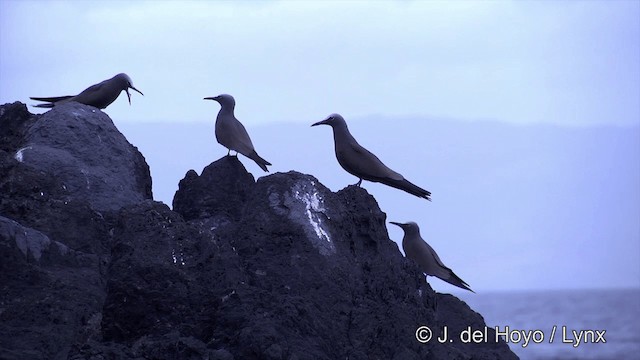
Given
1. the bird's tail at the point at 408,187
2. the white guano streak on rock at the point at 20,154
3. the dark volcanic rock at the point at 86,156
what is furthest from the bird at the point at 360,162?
the white guano streak on rock at the point at 20,154

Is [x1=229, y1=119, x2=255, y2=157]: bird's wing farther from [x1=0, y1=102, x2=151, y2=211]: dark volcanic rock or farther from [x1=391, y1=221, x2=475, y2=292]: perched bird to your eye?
[x1=391, y1=221, x2=475, y2=292]: perched bird

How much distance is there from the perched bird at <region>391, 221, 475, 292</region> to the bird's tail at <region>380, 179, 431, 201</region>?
1.34 m

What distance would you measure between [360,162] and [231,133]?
5.54 feet

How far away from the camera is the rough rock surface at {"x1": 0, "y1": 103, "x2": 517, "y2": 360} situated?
29.0ft

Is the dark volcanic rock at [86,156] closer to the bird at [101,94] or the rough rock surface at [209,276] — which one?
the rough rock surface at [209,276]

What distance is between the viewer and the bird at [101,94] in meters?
15.5

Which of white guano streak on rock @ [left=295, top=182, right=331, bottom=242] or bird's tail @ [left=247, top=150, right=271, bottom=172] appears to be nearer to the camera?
white guano streak on rock @ [left=295, top=182, right=331, bottom=242]

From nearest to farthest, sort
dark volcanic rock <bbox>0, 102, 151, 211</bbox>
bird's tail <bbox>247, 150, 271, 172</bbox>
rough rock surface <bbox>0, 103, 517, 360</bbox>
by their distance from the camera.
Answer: rough rock surface <bbox>0, 103, 517, 360</bbox>
dark volcanic rock <bbox>0, 102, 151, 211</bbox>
bird's tail <bbox>247, 150, 271, 172</bbox>

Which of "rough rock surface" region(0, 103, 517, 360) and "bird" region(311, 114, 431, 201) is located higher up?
"bird" region(311, 114, 431, 201)

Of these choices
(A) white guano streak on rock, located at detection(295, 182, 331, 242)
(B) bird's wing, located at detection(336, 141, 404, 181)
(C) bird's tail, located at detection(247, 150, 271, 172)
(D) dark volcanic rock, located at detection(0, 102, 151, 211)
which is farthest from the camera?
(C) bird's tail, located at detection(247, 150, 271, 172)

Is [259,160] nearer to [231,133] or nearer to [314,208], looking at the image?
[231,133]

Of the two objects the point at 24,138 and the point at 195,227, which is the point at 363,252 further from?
the point at 24,138

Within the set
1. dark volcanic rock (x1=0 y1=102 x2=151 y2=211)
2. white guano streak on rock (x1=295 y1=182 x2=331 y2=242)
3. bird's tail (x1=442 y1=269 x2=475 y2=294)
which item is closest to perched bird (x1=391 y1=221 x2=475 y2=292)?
bird's tail (x1=442 y1=269 x2=475 y2=294)

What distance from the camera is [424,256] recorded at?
47.5ft
